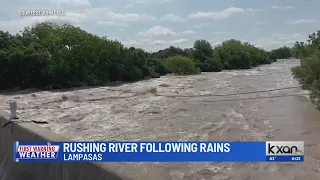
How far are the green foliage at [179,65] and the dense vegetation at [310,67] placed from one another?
35248 millimetres

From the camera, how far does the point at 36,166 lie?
24.0ft

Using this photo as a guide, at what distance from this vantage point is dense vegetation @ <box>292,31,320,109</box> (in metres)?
14.8

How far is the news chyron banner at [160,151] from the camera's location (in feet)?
23.0

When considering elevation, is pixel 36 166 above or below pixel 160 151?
above

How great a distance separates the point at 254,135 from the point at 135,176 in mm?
8127

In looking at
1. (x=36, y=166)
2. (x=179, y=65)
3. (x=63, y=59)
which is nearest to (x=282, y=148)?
(x=36, y=166)

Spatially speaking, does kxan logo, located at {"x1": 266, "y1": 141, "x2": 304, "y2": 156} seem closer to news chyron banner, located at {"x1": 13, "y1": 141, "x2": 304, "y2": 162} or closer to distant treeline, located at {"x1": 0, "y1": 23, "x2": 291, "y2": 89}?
news chyron banner, located at {"x1": 13, "y1": 141, "x2": 304, "y2": 162}

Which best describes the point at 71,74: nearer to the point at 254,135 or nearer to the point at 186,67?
the point at 186,67

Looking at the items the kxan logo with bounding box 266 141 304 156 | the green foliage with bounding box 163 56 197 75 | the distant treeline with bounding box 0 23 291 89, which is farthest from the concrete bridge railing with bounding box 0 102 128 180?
the green foliage with bounding box 163 56 197 75

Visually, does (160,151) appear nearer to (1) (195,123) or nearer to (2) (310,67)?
(1) (195,123)

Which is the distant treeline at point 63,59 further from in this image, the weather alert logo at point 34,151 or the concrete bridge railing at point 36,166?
the weather alert logo at point 34,151

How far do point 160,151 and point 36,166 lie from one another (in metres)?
2.96

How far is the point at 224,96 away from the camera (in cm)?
2419

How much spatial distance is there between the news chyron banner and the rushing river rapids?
35 centimetres
